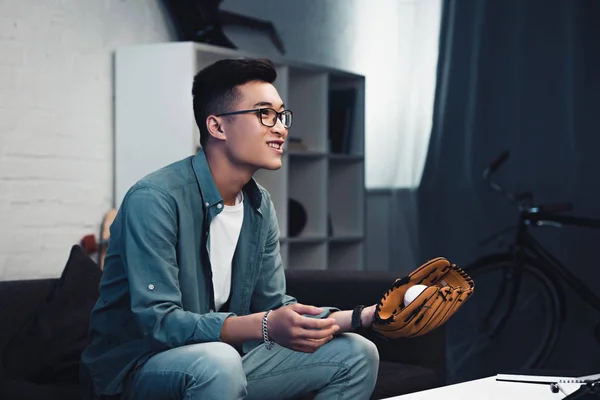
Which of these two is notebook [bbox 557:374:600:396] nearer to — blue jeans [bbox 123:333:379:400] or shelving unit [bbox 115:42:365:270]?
blue jeans [bbox 123:333:379:400]

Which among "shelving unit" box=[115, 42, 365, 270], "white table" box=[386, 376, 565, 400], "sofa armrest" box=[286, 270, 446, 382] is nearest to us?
"white table" box=[386, 376, 565, 400]

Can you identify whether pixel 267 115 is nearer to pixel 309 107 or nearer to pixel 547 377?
pixel 547 377

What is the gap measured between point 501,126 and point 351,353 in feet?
9.29

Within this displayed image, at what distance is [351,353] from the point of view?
2.07 m

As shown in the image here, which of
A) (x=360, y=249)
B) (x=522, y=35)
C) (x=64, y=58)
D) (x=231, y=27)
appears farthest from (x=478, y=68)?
(x=64, y=58)

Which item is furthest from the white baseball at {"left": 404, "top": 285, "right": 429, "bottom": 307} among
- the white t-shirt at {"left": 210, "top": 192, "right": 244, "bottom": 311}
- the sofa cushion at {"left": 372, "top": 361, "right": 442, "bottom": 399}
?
the sofa cushion at {"left": 372, "top": 361, "right": 442, "bottom": 399}

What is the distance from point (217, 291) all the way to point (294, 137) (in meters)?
2.24

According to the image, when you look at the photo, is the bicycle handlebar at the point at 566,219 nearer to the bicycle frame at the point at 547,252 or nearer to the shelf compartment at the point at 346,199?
the bicycle frame at the point at 547,252

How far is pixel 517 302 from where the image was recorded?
4457 millimetres

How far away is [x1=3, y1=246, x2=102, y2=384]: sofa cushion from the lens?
93.0 inches

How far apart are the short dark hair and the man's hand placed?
0.55 metres

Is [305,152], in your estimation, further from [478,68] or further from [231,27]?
[478,68]

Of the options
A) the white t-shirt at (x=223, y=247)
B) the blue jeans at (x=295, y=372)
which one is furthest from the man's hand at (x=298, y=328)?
the white t-shirt at (x=223, y=247)

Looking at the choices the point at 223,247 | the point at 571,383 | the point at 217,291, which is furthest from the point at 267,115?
the point at 571,383
